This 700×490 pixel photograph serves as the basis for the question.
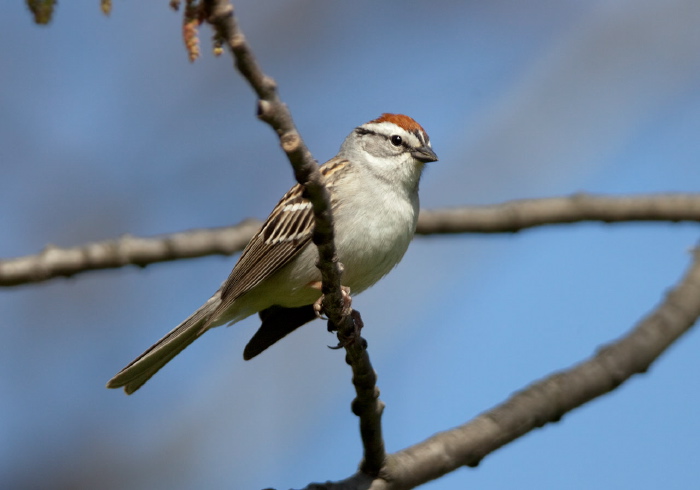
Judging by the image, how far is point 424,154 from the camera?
498cm

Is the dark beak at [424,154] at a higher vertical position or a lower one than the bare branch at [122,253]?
higher

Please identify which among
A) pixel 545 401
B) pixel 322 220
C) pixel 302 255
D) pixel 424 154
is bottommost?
pixel 545 401

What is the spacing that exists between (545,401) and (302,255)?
1.45m

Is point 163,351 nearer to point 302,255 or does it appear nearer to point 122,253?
point 122,253

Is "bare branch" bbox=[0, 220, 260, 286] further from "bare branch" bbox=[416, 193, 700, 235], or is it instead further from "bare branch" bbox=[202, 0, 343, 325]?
"bare branch" bbox=[202, 0, 343, 325]

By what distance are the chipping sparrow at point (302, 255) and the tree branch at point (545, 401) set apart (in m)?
1.04

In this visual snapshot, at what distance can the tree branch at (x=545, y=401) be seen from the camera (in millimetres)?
3557

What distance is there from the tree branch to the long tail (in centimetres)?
154

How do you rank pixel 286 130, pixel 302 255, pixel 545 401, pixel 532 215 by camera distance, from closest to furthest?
pixel 286 130, pixel 545 401, pixel 302 255, pixel 532 215

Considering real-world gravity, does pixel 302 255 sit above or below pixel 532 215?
below

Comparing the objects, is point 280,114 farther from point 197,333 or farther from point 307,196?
point 197,333

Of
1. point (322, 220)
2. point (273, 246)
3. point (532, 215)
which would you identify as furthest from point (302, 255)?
point (322, 220)

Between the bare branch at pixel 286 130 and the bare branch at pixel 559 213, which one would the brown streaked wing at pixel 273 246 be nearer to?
the bare branch at pixel 559 213

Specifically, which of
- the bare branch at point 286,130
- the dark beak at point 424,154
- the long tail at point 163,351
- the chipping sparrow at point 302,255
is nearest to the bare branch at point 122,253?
the chipping sparrow at point 302,255
